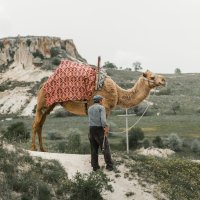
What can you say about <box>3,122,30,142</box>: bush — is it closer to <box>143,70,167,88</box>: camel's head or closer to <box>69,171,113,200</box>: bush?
<box>143,70,167,88</box>: camel's head

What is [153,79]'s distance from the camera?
1588 cm

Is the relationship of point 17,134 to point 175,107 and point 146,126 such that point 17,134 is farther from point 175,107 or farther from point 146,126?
point 175,107

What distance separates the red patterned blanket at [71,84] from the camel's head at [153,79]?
139 cm

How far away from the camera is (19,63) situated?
224ft

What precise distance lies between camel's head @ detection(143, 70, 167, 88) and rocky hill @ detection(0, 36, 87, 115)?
144 feet

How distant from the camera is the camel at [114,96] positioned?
15594 mm

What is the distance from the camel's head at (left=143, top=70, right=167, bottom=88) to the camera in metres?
15.8

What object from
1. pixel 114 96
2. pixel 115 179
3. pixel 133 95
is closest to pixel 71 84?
pixel 114 96

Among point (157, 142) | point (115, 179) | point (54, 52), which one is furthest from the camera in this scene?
point (54, 52)

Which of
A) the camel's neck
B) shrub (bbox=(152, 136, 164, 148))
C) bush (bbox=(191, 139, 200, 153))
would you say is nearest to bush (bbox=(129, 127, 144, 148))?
shrub (bbox=(152, 136, 164, 148))

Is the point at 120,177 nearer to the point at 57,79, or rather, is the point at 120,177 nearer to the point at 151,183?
the point at 151,183

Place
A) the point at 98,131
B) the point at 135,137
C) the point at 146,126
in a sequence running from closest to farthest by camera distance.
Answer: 1. the point at 98,131
2. the point at 135,137
3. the point at 146,126

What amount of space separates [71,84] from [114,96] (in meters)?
1.17

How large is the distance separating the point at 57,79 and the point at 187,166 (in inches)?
160
